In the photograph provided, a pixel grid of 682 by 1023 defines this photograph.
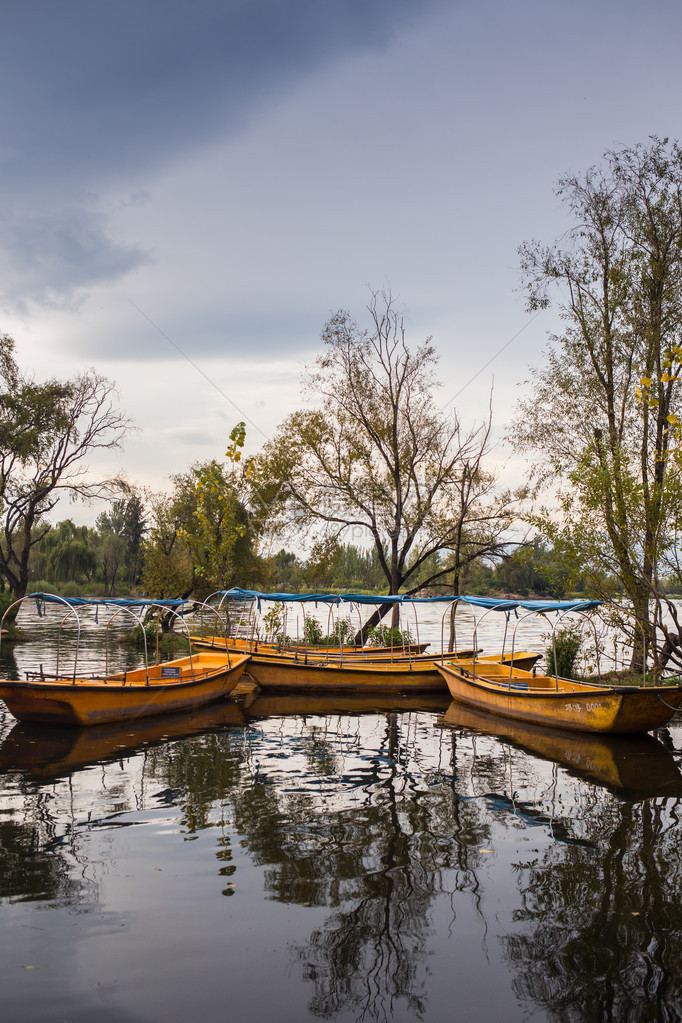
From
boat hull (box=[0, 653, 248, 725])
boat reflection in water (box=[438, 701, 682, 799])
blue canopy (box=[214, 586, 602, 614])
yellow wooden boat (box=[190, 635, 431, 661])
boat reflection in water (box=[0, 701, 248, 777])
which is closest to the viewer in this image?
boat reflection in water (box=[438, 701, 682, 799])

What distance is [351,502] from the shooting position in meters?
34.0

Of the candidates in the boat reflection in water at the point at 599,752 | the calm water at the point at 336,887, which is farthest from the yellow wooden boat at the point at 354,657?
the calm water at the point at 336,887

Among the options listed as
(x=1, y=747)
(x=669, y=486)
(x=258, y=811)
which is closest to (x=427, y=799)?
(x=258, y=811)

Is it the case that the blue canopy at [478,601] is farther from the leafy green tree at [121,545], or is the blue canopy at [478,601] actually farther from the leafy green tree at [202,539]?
the leafy green tree at [121,545]

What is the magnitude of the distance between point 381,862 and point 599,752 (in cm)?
911

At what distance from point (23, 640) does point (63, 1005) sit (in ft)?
108

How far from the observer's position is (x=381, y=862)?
8.60m

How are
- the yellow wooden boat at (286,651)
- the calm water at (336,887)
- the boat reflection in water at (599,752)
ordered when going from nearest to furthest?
1. the calm water at (336,887)
2. the boat reflection in water at (599,752)
3. the yellow wooden boat at (286,651)

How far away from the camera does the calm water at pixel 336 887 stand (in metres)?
5.88

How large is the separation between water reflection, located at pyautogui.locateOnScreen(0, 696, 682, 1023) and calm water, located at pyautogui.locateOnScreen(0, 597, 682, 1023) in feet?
0.10

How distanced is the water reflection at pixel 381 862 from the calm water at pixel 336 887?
0.03m

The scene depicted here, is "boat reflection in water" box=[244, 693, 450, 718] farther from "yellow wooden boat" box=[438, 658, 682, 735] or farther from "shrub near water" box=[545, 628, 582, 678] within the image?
"shrub near water" box=[545, 628, 582, 678]

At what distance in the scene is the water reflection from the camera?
603 centimetres

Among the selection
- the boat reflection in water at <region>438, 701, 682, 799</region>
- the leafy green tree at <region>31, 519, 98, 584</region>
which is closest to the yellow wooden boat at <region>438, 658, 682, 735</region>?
the boat reflection in water at <region>438, 701, 682, 799</region>
